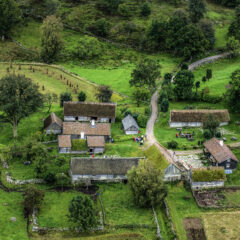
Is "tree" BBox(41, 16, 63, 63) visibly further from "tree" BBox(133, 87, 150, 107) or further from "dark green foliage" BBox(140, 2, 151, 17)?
"dark green foliage" BBox(140, 2, 151, 17)

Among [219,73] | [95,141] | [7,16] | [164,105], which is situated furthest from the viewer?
[7,16]

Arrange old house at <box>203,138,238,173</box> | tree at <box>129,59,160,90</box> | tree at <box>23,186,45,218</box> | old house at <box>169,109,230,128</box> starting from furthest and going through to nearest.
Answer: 1. tree at <box>129,59,160,90</box>
2. old house at <box>169,109,230,128</box>
3. old house at <box>203,138,238,173</box>
4. tree at <box>23,186,45,218</box>

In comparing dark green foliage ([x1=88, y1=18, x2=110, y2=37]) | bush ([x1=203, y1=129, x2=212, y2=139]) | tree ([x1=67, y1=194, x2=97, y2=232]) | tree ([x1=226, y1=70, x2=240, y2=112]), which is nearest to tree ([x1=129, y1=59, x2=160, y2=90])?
tree ([x1=226, y1=70, x2=240, y2=112])

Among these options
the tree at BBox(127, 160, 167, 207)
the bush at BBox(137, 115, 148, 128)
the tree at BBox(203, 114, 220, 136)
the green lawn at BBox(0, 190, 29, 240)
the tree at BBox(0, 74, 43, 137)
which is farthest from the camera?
the bush at BBox(137, 115, 148, 128)

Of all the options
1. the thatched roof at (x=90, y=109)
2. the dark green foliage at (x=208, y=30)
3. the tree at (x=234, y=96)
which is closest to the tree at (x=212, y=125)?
the tree at (x=234, y=96)

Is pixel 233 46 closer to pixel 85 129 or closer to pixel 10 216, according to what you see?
pixel 85 129

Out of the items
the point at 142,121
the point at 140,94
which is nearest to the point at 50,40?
the point at 140,94

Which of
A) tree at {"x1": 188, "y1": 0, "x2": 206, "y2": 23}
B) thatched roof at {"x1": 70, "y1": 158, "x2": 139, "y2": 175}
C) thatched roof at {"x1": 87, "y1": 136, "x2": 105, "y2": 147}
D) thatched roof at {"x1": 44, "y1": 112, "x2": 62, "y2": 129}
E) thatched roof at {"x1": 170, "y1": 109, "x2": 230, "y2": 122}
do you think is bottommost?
thatched roof at {"x1": 44, "y1": 112, "x2": 62, "y2": 129}
